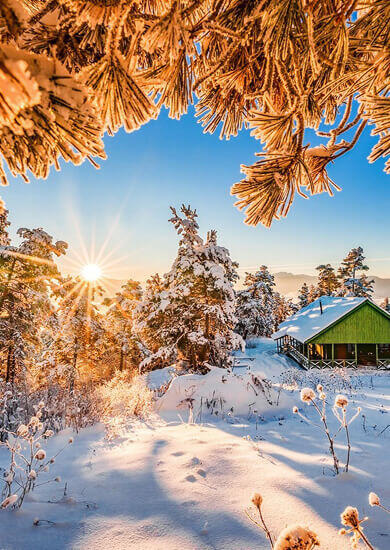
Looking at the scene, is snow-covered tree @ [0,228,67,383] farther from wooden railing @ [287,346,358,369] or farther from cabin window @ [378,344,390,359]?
cabin window @ [378,344,390,359]

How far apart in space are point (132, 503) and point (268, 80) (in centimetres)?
389

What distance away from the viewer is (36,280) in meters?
14.7

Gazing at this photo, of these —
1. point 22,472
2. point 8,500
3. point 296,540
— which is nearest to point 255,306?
point 22,472

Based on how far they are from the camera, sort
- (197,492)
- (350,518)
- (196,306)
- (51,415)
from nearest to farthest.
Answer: (350,518) < (197,492) < (51,415) < (196,306)

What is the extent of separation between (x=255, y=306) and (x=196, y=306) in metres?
31.0

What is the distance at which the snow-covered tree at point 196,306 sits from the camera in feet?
48.6

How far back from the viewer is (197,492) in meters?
2.86

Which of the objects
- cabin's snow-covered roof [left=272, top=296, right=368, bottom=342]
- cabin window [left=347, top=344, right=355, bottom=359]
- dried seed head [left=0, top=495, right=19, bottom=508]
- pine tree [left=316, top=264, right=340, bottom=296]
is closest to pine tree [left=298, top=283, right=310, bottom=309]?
pine tree [left=316, top=264, right=340, bottom=296]

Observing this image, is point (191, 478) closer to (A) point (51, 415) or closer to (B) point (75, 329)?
(A) point (51, 415)

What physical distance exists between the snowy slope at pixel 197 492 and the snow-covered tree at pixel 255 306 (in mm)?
39842

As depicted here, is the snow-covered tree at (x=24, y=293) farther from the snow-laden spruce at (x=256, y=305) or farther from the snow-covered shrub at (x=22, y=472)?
the snow-laden spruce at (x=256, y=305)

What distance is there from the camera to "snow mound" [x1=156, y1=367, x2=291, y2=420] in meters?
7.74

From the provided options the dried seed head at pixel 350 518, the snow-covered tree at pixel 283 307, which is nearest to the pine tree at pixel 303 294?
the snow-covered tree at pixel 283 307

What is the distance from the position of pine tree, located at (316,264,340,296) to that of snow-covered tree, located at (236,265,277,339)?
10.1m
